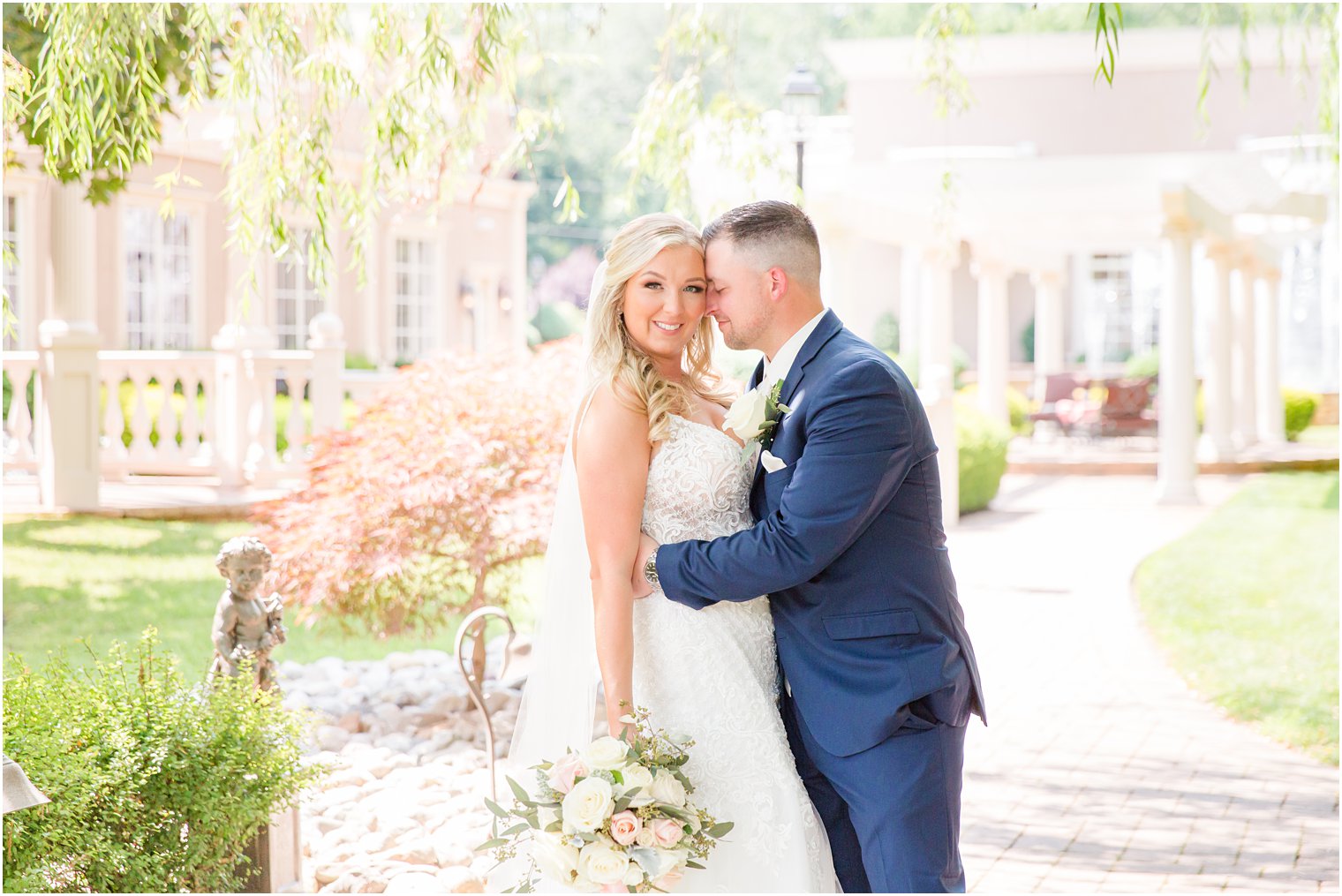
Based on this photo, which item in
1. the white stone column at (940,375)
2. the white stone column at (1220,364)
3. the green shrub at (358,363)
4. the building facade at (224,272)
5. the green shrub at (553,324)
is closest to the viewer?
the white stone column at (940,375)

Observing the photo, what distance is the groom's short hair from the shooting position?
328 centimetres

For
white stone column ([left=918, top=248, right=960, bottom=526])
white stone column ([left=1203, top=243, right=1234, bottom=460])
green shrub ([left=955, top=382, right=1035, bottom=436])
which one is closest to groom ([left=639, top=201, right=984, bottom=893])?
white stone column ([left=918, top=248, right=960, bottom=526])

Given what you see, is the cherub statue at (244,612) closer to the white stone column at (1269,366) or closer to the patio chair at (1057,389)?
the patio chair at (1057,389)

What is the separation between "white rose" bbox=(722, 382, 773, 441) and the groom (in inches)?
1.2

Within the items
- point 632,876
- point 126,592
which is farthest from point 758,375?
point 126,592

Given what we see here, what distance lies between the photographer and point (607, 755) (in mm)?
3010

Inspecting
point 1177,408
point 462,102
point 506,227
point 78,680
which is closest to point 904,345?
point 506,227

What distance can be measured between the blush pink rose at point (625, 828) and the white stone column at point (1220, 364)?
17483 mm

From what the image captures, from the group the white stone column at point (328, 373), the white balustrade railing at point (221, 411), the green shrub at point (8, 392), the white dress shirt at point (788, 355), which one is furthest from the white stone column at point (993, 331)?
the white dress shirt at point (788, 355)

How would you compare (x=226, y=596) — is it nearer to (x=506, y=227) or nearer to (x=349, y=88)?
(x=349, y=88)

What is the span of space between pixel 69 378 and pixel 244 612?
828cm

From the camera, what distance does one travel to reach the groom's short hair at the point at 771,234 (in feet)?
10.8

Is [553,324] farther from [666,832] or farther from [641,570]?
[666,832]

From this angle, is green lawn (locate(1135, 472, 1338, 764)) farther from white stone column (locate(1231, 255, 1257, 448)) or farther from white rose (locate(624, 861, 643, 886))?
white stone column (locate(1231, 255, 1257, 448))
